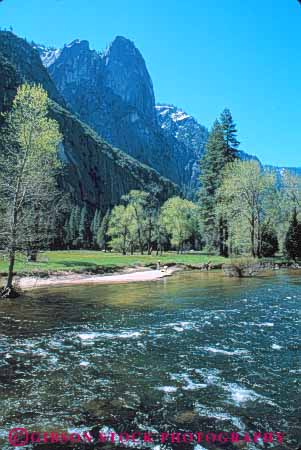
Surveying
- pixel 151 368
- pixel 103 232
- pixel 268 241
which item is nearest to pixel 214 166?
pixel 268 241

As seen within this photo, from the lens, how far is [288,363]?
10211 millimetres

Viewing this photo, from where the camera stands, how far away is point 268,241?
6494cm

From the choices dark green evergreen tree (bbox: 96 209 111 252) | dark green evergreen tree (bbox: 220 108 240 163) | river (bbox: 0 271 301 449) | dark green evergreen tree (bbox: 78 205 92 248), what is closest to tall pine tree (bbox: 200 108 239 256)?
dark green evergreen tree (bbox: 220 108 240 163)

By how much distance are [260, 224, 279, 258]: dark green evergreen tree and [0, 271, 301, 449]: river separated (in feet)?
143

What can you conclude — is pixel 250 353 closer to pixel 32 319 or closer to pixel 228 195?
pixel 32 319

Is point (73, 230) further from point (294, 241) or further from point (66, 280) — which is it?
point (66, 280)

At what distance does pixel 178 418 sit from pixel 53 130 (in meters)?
28.1

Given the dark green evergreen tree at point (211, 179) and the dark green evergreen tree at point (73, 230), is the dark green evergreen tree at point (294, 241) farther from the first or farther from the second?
the dark green evergreen tree at point (73, 230)

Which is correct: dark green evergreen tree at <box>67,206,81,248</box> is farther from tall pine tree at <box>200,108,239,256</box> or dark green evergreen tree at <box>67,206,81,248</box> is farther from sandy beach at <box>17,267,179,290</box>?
sandy beach at <box>17,267,179,290</box>

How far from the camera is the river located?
271 inches

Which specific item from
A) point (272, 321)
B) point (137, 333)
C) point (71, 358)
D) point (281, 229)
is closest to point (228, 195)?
point (281, 229)

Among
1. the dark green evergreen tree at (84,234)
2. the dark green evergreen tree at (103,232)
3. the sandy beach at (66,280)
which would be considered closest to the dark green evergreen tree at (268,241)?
the sandy beach at (66,280)

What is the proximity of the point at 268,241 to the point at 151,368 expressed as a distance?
5897cm

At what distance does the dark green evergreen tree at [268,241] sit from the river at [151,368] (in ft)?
143
